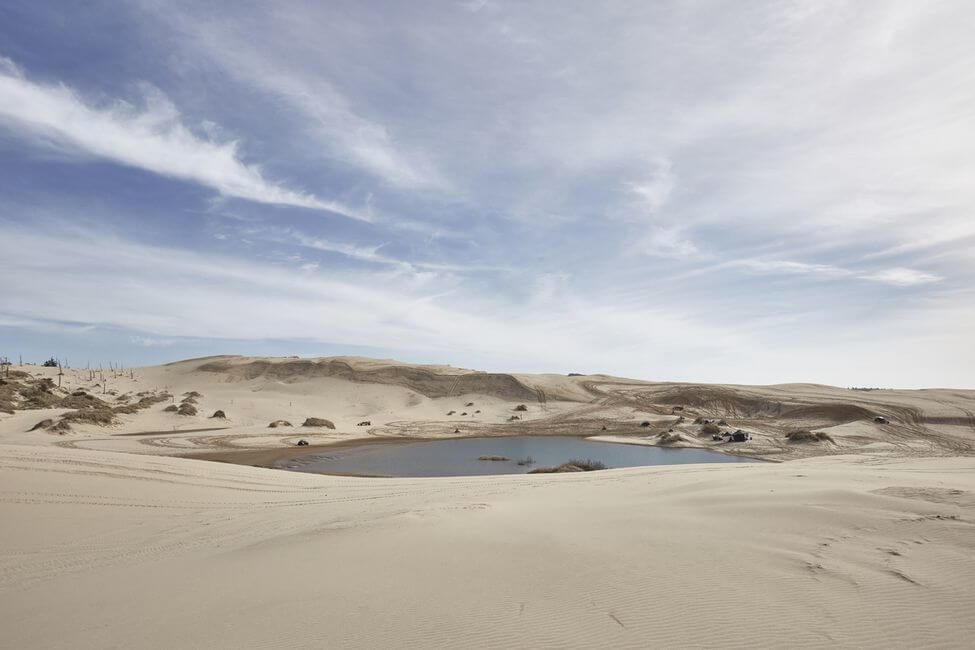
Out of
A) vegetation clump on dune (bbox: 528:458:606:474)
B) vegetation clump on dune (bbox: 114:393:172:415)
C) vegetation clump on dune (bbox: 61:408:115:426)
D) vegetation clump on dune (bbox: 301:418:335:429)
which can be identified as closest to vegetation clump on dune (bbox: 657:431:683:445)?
vegetation clump on dune (bbox: 528:458:606:474)

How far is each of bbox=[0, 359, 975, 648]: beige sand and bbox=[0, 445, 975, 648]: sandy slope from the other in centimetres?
3

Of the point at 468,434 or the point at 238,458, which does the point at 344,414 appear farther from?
the point at 238,458

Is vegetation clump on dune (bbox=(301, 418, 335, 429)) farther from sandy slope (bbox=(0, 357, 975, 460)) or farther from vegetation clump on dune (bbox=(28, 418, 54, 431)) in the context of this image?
vegetation clump on dune (bbox=(28, 418, 54, 431))

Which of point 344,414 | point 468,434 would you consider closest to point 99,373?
point 344,414

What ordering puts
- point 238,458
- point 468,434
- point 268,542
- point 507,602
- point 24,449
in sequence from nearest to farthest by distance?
point 507,602, point 268,542, point 24,449, point 238,458, point 468,434

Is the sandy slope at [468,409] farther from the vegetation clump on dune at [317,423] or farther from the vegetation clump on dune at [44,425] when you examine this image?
the vegetation clump on dune at [317,423]

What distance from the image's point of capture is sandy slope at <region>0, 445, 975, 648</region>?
421cm

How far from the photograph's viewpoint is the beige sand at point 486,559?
4.27 m

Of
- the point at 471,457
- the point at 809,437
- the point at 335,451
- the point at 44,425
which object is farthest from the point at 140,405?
the point at 809,437

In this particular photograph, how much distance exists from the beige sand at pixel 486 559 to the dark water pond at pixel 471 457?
7.78 m

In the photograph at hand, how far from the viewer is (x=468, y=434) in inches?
1518

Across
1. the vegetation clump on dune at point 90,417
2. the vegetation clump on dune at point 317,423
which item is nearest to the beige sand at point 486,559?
the vegetation clump on dune at point 90,417

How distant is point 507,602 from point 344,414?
48.6m

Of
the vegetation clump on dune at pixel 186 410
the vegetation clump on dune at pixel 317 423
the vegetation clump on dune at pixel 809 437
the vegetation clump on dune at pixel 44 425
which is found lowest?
the vegetation clump on dune at pixel 809 437
